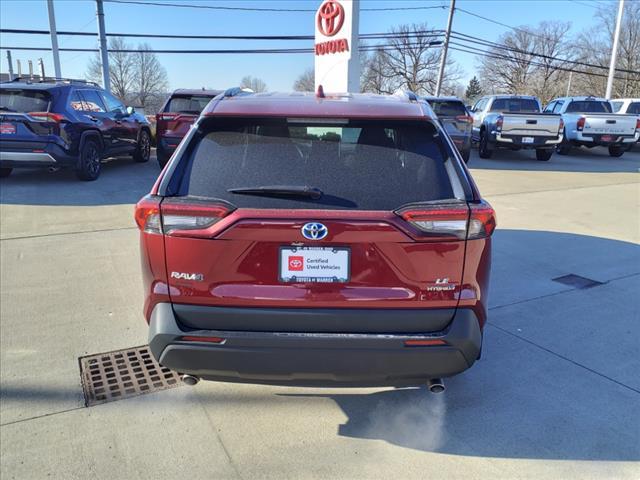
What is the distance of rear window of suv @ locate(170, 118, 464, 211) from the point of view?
220 cm

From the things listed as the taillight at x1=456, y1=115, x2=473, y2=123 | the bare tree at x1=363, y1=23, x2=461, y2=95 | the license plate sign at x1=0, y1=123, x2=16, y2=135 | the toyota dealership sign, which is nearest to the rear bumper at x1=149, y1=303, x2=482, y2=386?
the license plate sign at x1=0, y1=123, x2=16, y2=135

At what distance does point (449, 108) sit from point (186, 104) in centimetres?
765

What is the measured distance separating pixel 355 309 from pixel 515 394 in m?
1.50

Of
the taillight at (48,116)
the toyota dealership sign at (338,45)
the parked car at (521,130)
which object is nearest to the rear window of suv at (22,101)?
the taillight at (48,116)

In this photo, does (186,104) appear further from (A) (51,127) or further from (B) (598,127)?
(B) (598,127)

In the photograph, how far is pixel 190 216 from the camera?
7.09ft

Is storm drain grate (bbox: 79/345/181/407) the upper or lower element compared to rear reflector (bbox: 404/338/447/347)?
lower

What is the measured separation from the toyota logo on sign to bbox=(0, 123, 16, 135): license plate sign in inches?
267

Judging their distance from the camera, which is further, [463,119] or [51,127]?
[463,119]

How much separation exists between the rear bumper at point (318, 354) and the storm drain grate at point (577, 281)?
10.3ft

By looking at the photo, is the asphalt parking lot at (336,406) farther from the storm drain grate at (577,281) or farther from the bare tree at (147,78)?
the bare tree at (147,78)

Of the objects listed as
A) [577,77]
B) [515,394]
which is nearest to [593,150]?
[515,394]

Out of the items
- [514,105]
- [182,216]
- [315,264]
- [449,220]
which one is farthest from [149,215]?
[514,105]

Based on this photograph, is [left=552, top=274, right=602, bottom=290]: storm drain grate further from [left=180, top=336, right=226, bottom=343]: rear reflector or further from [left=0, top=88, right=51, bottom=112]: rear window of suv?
[left=0, top=88, right=51, bottom=112]: rear window of suv
